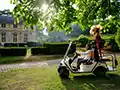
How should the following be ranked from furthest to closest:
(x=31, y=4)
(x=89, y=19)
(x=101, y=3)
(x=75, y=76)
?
(x=75, y=76) < (x=89, y=19) < (x=101, y=3) < (x=31, y=4)

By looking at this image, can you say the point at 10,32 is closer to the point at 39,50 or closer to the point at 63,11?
the point at 39,50

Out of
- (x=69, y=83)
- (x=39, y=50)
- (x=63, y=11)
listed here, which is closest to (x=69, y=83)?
(x=69, y=83)

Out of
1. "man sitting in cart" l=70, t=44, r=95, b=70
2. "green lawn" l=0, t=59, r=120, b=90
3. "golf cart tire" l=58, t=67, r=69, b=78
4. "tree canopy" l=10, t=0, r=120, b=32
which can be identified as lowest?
"green lawn" l=0, t=59, r=120, b=90

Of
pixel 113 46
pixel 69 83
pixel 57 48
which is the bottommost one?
pixel 69 83

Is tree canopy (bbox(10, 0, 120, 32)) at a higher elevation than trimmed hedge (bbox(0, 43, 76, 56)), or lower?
higher

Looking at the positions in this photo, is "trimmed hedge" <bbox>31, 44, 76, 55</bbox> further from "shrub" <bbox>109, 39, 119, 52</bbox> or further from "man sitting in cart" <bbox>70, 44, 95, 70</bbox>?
"man sitting in cart" <bbox>70, 44, 95, 70</bbox>

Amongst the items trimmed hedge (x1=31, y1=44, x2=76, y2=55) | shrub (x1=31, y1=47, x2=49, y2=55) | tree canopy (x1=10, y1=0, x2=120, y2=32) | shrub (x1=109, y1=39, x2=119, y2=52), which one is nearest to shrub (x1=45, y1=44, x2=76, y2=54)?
trimmed hedge (x1=31, y1=44, x2=76, y2=55)

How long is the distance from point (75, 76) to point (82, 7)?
3217 mm

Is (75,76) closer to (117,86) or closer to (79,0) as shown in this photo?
(117,86)

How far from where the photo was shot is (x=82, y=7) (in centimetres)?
1010

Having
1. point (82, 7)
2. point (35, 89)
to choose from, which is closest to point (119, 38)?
point (82, 7)

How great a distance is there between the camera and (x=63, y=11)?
909cm

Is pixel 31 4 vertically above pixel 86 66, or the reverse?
pixel 31 4

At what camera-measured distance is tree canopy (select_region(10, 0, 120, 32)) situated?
7352mm
